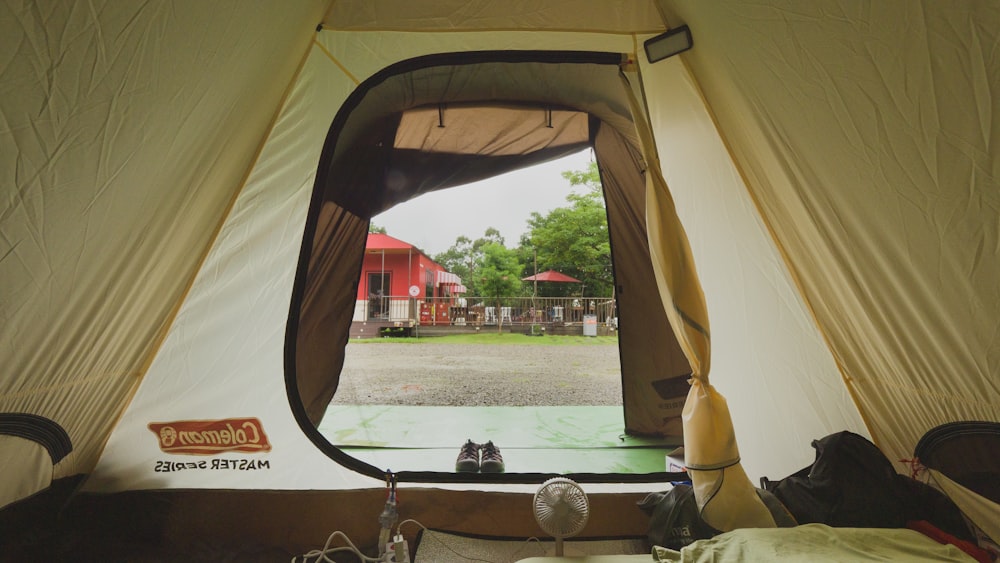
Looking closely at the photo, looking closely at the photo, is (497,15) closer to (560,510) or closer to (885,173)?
(885,173)

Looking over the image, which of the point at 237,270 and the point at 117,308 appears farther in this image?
the point at 237,270

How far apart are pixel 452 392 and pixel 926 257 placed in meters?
2.63

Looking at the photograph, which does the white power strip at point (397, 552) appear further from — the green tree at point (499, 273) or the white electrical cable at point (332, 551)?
the green tree at point (499, 273)

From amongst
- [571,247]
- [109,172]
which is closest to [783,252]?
[109,172]

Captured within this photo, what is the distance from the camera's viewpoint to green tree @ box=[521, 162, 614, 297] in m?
4.85

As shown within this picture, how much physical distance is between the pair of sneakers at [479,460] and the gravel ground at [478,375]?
0.74m

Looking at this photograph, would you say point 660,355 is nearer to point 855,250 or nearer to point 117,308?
point 855,250

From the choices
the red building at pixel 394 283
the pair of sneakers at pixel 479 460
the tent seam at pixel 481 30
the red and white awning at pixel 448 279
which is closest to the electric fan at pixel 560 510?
the pair of sneakers at pixel 479 460

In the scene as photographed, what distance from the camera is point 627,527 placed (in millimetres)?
1376

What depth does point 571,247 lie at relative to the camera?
635 centimetres

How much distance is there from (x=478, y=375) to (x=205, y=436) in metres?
2.63

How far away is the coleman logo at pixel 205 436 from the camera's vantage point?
55.5 inches

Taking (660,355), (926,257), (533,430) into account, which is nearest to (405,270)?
(533,430)

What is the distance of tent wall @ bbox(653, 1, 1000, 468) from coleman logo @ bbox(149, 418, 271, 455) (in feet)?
6.06
